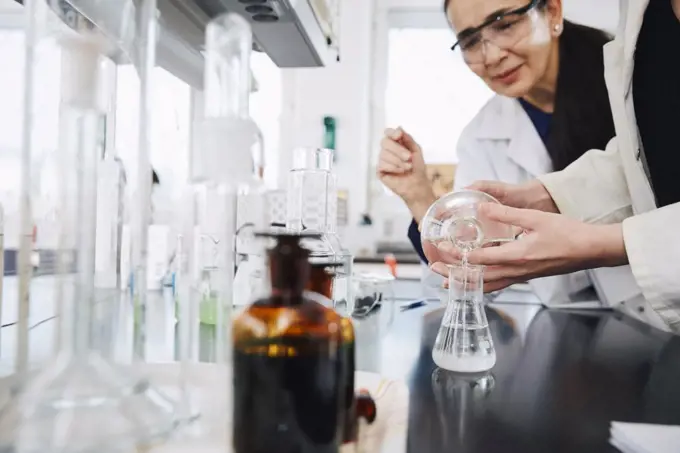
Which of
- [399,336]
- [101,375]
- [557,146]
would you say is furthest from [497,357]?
[557,146]

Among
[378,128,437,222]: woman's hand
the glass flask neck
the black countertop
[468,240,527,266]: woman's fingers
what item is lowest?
the black countertop

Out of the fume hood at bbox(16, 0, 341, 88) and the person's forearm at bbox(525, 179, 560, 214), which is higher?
the fume hood at bbox(16, 0, 341, 88)

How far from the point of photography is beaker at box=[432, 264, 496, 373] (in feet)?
2.33

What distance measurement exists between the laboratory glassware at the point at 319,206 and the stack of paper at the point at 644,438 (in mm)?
443

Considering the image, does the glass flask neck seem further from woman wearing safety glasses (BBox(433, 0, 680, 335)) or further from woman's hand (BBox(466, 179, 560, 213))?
woman's hand (BBox(466, 179, 560, 213))

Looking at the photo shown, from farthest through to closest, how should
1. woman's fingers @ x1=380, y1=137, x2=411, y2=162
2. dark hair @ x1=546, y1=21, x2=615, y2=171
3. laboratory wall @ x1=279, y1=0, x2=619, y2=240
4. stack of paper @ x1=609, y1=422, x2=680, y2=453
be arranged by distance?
laboratory wall @ x1=279, y1=0, x2=619, y2=240 → dark hair @ x1=546, y1=21, x2=615, y2=171 → woman's fingers @ x1=380, y1=137, x2=411, y2=162 → stack of paper @ x1=609, y1=422, x2=680, y2=453

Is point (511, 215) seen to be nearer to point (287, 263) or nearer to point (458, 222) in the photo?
point (458, 222)

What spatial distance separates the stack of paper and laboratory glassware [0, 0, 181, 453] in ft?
1.19

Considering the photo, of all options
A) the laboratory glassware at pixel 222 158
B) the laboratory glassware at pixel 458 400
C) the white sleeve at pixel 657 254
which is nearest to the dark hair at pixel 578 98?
the white sleeve at pixel 657 254

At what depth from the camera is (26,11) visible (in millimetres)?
473

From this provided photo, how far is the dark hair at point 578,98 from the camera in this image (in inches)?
68.8

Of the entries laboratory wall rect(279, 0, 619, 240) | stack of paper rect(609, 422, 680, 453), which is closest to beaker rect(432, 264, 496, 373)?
stack of paper rect(609, 422, 680, 453)

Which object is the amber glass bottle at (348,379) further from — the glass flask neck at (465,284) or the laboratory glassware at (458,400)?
the glass flask neck at (465,284)

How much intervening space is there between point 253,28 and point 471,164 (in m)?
1.10
